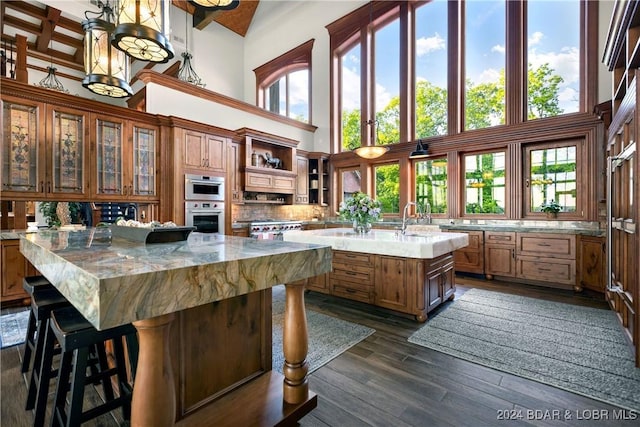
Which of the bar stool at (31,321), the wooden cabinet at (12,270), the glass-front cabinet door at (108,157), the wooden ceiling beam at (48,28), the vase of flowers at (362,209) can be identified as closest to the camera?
the bar stool at (31,321)

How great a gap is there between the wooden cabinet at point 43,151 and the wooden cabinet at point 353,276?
3.57m

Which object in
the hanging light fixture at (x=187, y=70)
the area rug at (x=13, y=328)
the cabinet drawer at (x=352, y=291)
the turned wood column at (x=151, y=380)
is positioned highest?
the hanging light fixture at (x=187, y=70)

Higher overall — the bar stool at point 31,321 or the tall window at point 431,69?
the tall window at point 431,69

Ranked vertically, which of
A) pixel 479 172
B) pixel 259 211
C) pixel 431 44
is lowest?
pixel 259 211

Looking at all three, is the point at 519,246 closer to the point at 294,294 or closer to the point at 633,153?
the point at 633,153

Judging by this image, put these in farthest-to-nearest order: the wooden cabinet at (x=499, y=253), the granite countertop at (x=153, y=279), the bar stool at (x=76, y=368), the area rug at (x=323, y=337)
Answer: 1. the wooden cabinet at (x=499, y=253)
2. the area rug at (x=323, y=337)
3. the bar stool at (x=76, y=368)
4. the granite countertop at (x=153, y=279)

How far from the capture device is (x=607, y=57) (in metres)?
3.02

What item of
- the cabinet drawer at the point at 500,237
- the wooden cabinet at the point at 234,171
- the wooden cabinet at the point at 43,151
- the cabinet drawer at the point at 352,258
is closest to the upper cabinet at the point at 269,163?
the wooden cabinet at the point at 234,171

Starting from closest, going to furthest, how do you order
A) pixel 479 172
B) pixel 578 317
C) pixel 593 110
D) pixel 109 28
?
1. pixel 109 28
2. pixel 578 317
3. pixel 593 110
4. pixel 479 172

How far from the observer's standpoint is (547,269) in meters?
4.20

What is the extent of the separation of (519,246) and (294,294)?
4380 millimetres

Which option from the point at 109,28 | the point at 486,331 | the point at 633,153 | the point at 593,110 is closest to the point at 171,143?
the point at 109,28

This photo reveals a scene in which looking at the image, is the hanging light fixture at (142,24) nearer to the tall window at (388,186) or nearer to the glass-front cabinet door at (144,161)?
the glass-front cabinet door at (144,161)

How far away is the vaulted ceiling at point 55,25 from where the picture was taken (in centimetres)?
557
